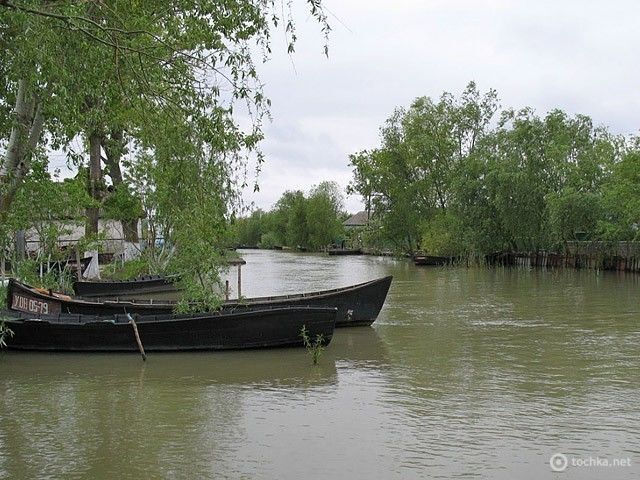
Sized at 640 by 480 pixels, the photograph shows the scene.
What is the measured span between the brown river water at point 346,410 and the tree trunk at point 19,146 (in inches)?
115

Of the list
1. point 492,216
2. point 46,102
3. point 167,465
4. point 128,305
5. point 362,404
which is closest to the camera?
point 46,102

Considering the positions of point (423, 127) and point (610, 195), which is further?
point (423, 127)

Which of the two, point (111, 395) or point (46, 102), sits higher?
point (46, 102)

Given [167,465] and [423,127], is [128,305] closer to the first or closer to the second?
[167,465]

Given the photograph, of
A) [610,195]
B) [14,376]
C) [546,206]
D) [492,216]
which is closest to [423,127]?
[492,216]

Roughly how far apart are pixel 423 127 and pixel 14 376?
51.9 metres

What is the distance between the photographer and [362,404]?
1029 centimetres

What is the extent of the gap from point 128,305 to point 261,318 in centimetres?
342

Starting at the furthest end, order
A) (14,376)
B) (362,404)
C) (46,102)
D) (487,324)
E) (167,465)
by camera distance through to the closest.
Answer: (487,324)
(14,376)
(362,404)
(167,465)
(46,102)

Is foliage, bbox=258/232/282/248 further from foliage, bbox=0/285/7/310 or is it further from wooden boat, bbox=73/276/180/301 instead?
foliage, bbox=0/285/7/310

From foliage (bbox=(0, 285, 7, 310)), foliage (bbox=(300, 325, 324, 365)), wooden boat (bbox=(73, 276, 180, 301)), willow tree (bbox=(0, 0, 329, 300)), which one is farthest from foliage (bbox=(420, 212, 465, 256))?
willow tree (bbox=(0, 0, 329, 300))

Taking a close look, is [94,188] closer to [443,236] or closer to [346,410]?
[346,410]

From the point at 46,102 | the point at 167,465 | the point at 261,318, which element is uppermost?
the point at 46,102

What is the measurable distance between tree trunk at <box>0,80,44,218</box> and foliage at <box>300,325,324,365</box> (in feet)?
22.7
